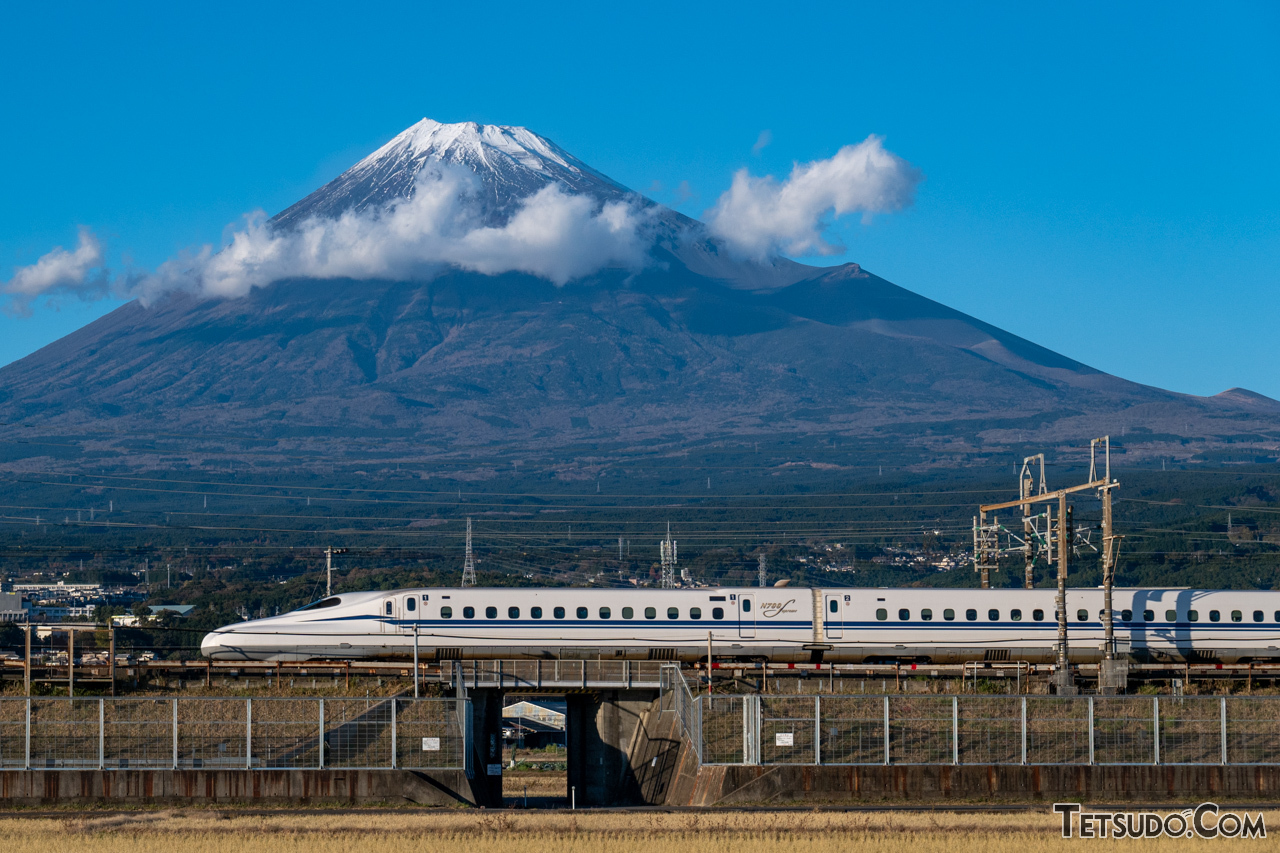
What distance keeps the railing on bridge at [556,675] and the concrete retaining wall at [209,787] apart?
11976 mm

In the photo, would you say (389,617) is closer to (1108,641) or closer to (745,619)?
(745,619)

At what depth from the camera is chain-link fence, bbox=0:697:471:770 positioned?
3728 centimetres

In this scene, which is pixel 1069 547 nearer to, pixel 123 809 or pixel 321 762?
pixel 321 762

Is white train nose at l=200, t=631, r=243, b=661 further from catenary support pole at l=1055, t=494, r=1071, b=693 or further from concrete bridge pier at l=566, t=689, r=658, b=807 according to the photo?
catenary support pole at l=1055, t=494, r=1071, b=693

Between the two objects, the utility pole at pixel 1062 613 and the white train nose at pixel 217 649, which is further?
the white train nose at pixel 217 649

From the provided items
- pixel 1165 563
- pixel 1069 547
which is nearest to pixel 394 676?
pixel 1069 547

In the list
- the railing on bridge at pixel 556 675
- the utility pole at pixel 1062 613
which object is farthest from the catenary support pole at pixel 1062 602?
the railing on bridge at pixel 556 675

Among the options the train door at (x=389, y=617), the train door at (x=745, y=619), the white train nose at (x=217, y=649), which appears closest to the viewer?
the white train nose at (x=217, y=649)

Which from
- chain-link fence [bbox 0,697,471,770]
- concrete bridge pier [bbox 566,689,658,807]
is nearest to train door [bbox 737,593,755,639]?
concrete bridge pier [bbox 566,689,658,807]

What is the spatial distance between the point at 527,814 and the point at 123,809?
373 inches

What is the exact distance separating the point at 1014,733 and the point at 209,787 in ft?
66.2

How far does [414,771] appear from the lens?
37.1 metres

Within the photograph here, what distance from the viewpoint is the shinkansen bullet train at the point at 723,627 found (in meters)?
55.0

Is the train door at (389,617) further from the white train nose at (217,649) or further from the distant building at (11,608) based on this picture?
the distant building at (11,608)
